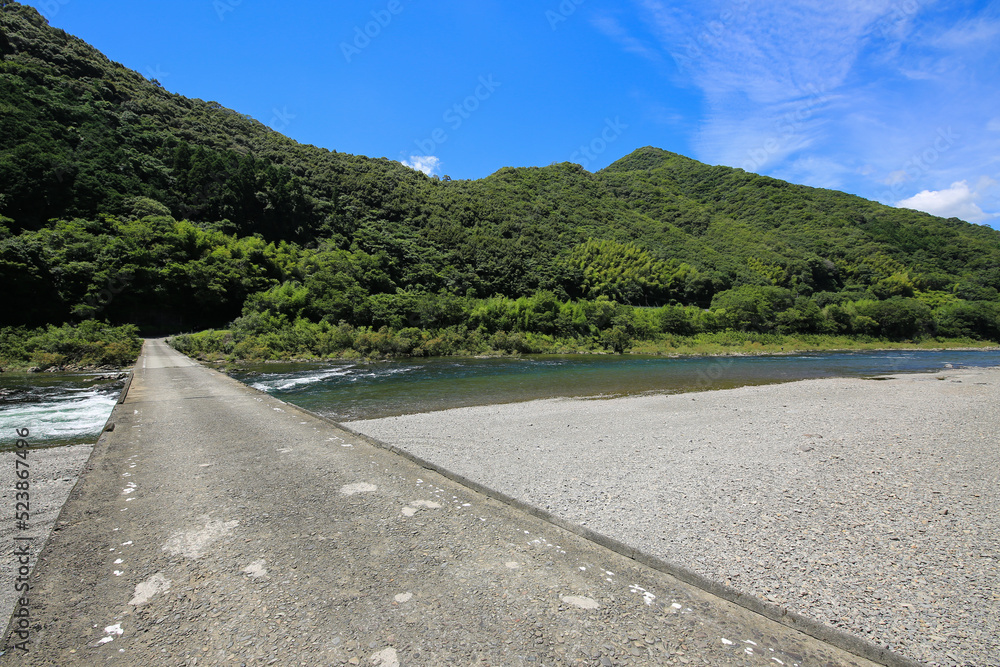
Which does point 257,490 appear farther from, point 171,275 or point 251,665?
point 171,275

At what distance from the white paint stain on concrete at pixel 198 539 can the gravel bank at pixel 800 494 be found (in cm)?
297

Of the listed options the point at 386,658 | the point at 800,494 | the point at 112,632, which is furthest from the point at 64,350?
the point at 800,494

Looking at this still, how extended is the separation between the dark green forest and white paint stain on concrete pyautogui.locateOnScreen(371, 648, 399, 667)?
112 ft

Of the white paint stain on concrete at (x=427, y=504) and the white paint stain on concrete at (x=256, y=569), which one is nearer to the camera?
the white paint stain on concrete at (x=256, y=569)

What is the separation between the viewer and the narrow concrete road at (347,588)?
254cm

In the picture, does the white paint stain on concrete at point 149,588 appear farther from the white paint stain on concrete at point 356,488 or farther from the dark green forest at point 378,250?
the dark green forest at point 378,250

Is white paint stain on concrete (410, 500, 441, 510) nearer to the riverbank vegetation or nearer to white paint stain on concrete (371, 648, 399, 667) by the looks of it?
white paint stain on concrete (371, 648, 399, 667)

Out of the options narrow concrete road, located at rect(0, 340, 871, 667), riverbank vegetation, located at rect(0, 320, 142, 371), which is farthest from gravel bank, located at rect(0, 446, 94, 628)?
riverbank vegetation, located at rect(0, 320, 142, 371)

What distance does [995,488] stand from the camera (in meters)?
5.34

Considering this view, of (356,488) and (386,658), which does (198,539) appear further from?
(386,658)

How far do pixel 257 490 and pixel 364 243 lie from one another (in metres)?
71.7

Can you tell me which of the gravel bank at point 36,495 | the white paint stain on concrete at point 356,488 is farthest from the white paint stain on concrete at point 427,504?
the gravel bank at point 36,495

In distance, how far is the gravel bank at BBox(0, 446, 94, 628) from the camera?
3602mm

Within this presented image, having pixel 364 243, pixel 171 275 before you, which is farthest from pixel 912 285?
pixel 171 275
